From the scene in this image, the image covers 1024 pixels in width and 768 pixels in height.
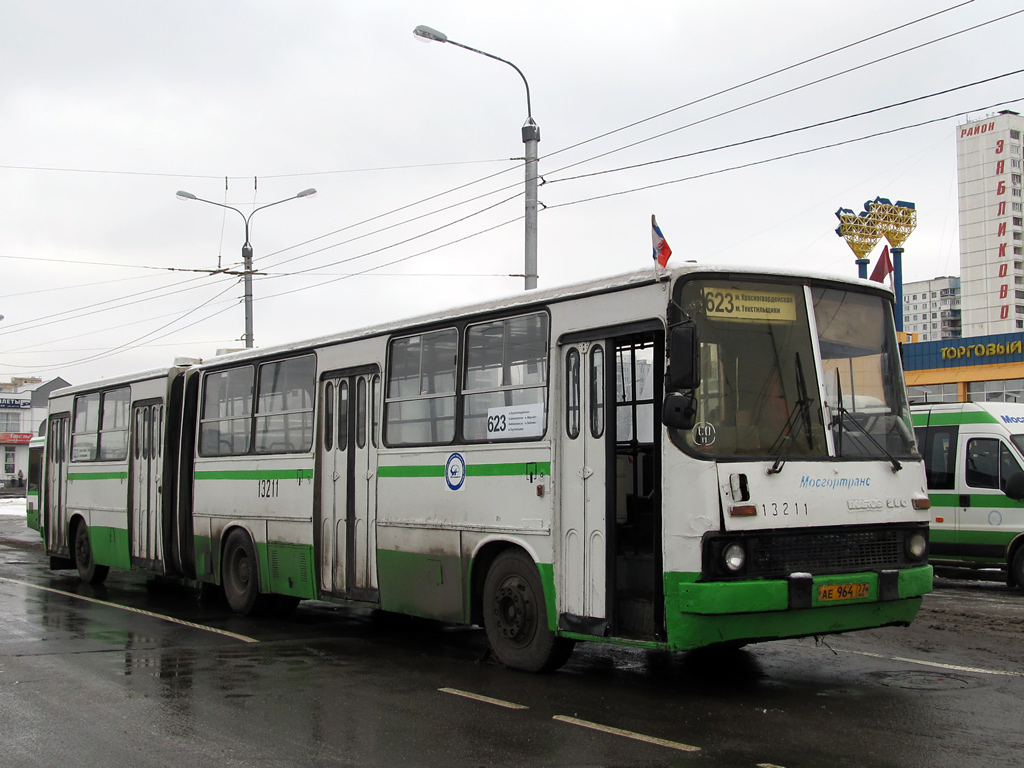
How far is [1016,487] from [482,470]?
8.39 metres

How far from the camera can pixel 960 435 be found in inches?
623

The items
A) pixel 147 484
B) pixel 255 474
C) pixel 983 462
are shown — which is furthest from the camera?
pixel 147 484

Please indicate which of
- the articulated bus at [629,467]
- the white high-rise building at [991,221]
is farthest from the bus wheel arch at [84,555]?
the white high-rise building at [991,221]

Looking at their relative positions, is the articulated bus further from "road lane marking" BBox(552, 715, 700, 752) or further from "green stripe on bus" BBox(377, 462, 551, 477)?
"road lane marking" BBox(552, 715, 700, 752)

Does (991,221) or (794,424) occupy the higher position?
(991,221)

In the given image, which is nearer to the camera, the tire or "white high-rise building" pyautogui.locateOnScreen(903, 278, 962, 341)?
the tire

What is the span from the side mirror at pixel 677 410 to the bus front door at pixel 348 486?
426 centimetres

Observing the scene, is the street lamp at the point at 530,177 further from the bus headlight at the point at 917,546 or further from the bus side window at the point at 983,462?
the bus headlight at the point at 917,546

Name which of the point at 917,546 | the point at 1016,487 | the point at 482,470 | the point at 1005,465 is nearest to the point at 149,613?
the point at 482,470

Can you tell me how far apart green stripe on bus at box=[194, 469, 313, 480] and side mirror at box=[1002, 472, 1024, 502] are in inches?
354

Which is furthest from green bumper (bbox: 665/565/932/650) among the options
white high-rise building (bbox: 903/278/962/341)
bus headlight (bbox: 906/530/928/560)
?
white high-rise building (bbox: 903/278/962/341)

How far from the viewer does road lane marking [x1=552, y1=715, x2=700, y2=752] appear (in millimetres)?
6590

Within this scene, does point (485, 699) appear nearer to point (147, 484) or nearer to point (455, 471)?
point (455, 471)

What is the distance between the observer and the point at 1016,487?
1454cm
